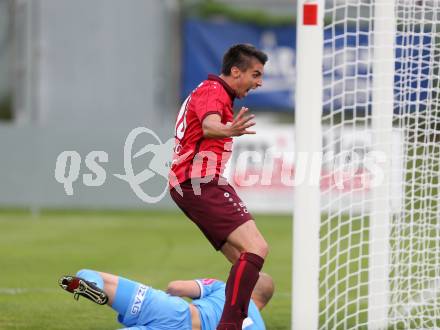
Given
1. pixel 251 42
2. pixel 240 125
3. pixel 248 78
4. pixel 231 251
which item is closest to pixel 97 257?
pixel 231 251

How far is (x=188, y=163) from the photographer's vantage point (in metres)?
6.95

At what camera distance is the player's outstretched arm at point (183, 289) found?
6672mm

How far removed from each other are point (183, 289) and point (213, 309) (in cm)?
25

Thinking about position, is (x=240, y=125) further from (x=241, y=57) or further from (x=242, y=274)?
(x=242, y=274)

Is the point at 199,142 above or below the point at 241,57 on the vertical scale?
below

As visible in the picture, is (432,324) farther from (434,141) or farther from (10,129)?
(10,129)

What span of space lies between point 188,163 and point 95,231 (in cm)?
816

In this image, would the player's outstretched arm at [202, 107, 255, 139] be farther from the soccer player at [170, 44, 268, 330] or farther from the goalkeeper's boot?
the goalkeeper's boot

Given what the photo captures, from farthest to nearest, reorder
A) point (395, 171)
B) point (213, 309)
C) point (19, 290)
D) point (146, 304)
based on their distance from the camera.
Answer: point (19, 290), point (395, 171), point (213, 309), point (146, 304)

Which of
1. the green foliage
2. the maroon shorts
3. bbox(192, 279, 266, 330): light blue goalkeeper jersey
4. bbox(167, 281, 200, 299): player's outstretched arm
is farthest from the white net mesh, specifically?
the green foliage

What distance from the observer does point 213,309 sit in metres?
6.68

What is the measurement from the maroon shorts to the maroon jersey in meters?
0.11

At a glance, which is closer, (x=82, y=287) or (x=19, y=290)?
(x=82, y=287)

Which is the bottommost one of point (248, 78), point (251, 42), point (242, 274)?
point (242, 274)
